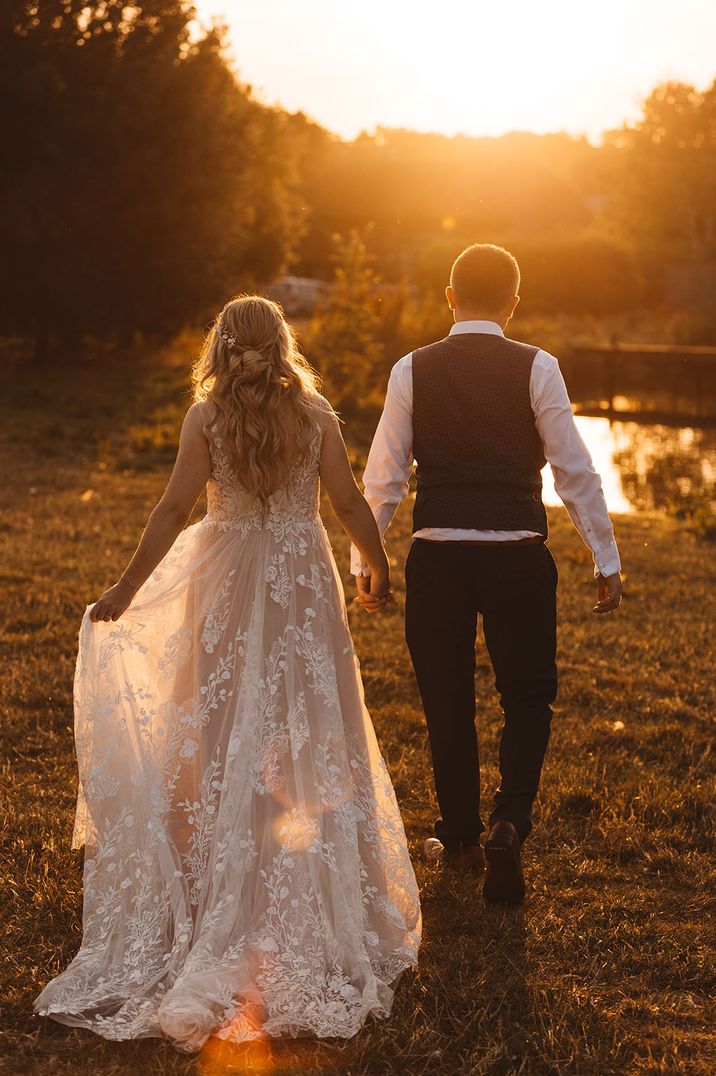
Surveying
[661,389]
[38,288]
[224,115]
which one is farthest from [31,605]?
[661,389]

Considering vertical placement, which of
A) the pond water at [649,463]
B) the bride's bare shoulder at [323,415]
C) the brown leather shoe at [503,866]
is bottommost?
the pond water at [649,463]

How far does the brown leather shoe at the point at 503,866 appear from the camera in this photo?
368cm

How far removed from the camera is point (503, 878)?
3.73m

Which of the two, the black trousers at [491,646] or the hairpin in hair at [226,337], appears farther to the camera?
the black trousers at [491,646]

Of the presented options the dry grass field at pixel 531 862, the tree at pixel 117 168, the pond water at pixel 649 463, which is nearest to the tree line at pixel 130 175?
the tree at pixel 117 168

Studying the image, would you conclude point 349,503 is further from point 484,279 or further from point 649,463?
point 649,463

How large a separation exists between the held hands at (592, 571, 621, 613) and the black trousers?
0.16m

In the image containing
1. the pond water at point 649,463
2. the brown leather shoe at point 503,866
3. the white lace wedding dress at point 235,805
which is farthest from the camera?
the pond water at point 649,463

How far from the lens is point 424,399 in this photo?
3771 millimetres

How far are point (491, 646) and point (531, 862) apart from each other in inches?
35.5

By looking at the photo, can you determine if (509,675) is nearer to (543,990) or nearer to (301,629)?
(301,629)

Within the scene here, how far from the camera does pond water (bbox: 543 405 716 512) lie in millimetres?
13498

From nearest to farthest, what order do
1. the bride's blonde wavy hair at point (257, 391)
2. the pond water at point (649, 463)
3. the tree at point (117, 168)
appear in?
the bride's blonde wavy hair at point (257, 391) → the pond water at point (649, 463) → the tree at point (117, 168)

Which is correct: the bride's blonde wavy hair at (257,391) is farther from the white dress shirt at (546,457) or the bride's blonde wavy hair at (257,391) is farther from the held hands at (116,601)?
the held hands at (116,601)
